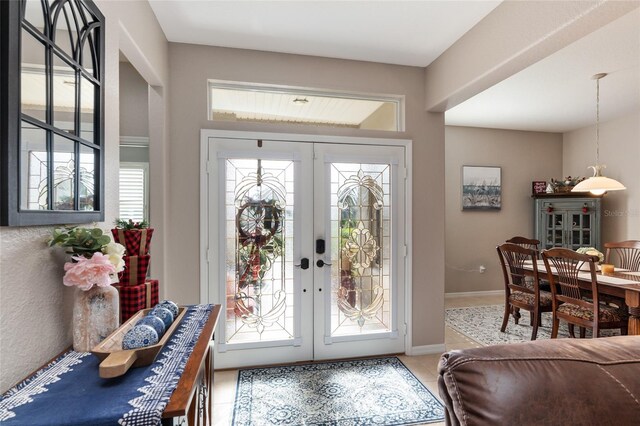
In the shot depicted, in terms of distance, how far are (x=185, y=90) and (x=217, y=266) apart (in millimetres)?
1498

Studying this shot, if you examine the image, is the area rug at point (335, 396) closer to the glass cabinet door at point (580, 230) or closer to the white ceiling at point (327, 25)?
the white ceiling at point (327, 25)

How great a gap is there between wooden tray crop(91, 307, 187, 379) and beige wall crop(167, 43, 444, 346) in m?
1.55

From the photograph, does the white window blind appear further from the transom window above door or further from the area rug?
the area rug

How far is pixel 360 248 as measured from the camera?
290 cm

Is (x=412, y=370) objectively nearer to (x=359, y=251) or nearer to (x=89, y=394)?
(x=359, y=251)

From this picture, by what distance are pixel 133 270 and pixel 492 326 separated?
4031 mm

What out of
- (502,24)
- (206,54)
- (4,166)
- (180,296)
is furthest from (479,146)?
(4,166)

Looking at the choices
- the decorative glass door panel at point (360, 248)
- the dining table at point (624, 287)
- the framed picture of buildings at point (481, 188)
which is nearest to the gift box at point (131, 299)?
the decorative glass door panel at point (360, 248)

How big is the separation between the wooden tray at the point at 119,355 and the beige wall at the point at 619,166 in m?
5.96

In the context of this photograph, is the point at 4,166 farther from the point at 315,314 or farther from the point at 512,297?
the point at 512,297

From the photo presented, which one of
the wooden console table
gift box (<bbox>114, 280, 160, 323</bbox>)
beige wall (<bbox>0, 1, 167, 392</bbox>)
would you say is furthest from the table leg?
beige wall (<bbox>0, 1, 167, 392</bbox>)

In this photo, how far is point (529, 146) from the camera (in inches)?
209

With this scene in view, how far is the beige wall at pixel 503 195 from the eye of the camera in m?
5.07

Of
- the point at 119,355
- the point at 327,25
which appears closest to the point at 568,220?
the point at 327,25
